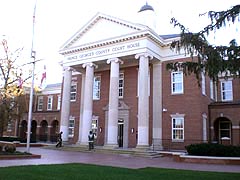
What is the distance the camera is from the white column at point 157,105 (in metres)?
28.6

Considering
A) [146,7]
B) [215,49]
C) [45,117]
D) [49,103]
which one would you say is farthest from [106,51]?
[49,103]

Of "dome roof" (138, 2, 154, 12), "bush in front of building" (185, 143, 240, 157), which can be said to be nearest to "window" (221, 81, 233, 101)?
"dome roof" (138, 2, 154, 12)

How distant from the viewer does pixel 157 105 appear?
29.7 meters

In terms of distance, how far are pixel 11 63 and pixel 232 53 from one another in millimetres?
28980

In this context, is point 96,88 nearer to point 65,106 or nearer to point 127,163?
point 65,106

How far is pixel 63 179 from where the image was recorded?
399 inches

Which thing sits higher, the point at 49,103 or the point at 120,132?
the point at 49,103

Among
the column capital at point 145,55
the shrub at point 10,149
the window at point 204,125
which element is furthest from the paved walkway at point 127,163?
the column capital at point 145,55

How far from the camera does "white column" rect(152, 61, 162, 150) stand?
28.6 metres

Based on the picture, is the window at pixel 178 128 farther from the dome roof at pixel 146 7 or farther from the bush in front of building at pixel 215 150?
the dome roof at pixel 146 7

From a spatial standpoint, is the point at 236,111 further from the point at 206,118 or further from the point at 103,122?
the point at 103,122

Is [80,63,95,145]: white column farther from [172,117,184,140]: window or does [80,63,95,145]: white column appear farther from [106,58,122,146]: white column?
[172,117,184,140]: window

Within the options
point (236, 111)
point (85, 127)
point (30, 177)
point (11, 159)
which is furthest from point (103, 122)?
point (30, 177)

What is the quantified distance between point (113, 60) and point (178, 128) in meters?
9.32
